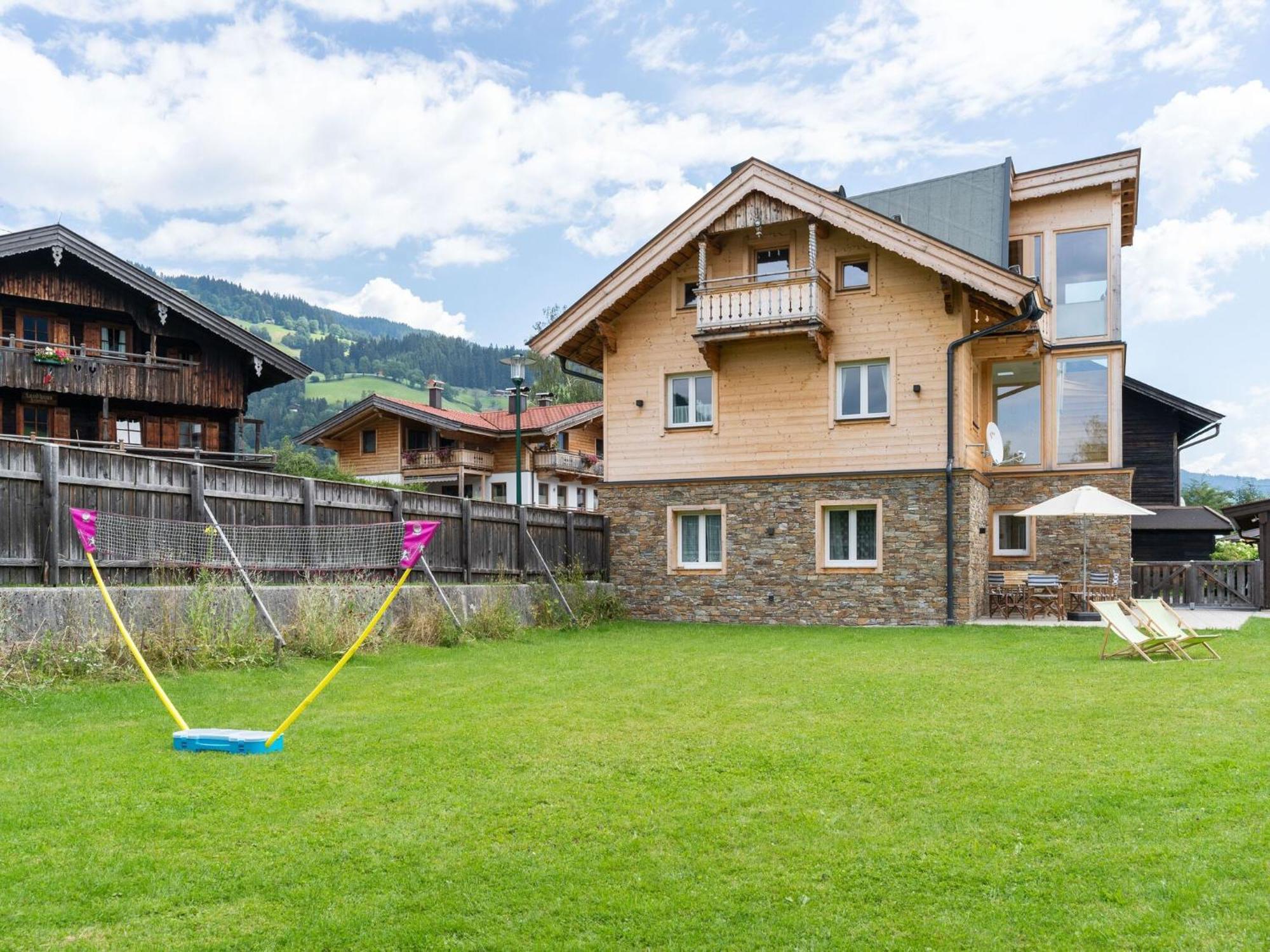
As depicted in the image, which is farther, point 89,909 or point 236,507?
point 236,507

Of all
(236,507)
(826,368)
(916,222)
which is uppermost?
(916,222)

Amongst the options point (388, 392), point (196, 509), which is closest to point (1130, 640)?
point (196, 509)

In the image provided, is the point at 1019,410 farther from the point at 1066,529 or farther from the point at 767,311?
the point at 767,311

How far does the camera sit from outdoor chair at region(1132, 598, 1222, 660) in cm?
1266

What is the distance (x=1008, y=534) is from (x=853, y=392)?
5519mm

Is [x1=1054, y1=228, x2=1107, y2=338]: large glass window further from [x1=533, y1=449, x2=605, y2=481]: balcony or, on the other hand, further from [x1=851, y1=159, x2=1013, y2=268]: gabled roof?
[x1=533, y1=449, x2=605, y2=481]: balcony

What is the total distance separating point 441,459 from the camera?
42375mm

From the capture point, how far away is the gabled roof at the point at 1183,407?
2747 cm

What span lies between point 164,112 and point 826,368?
18.2 meters

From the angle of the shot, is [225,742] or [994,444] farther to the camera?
[994,444]

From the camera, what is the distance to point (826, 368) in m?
19.5

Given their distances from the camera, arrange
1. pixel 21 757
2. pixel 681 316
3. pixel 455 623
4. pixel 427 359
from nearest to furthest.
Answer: pixel 21 757 → pixel 455 623 → pixel 681 316 → pixel 427 359

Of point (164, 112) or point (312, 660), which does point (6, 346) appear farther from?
point (312, 660)

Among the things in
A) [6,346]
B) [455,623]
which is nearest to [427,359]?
[6,346]
